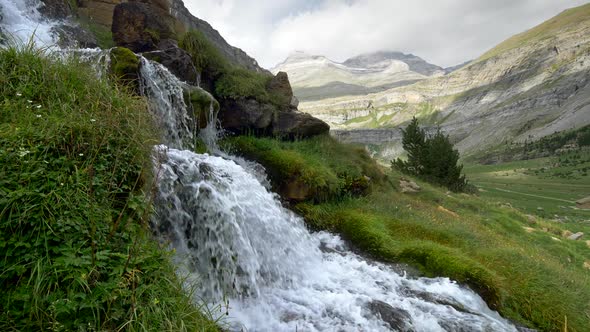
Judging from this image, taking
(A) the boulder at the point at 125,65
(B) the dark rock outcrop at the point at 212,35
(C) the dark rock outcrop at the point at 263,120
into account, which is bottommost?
(C) the dark rock outcrop at the point at 263,120

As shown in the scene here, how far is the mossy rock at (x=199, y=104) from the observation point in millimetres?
11797

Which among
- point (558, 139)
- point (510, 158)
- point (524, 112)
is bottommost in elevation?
point (510, 158)

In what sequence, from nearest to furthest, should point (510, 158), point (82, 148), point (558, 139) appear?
point (82, 148)
point (558, 139)
point (510, 158)

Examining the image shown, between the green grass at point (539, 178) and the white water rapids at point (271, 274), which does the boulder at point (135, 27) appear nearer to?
the white water rapids at point (271, 274)

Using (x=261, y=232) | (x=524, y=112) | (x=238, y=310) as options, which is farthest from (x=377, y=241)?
(x=524, y=112)

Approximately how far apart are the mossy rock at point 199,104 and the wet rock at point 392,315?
913cm

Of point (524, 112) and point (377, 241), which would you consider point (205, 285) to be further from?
point (524, 112)

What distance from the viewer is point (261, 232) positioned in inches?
320

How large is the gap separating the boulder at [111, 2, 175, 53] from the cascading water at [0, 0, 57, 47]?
8.23 ft

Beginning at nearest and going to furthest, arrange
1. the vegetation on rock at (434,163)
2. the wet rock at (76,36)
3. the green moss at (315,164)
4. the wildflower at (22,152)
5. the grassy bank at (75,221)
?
1. the grassy bank at (75,221)
2. the wildflower at (22,152)
3. the green moss at (315,164)
4. the wet rock at (76,36)
5. the vegetation on rock at (434,163)

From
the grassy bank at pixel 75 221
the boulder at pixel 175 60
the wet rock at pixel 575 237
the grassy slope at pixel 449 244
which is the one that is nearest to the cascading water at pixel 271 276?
the grassy slope at pixel 449 244

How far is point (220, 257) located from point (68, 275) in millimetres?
3634

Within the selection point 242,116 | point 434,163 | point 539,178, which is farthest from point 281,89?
point 539,178

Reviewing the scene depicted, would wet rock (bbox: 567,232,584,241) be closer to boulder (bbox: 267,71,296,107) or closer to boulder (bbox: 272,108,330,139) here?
boulder (bbox: 272,108,330,139)
